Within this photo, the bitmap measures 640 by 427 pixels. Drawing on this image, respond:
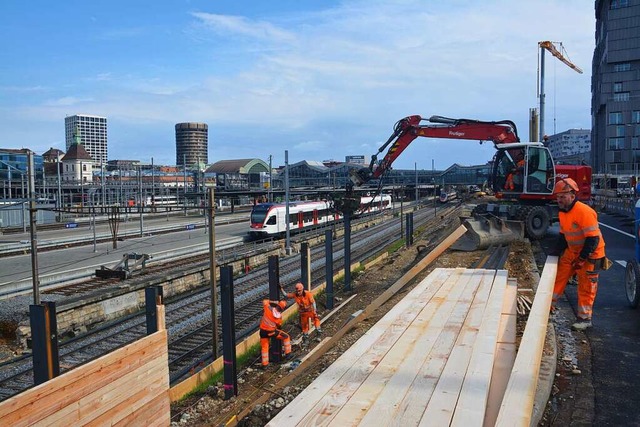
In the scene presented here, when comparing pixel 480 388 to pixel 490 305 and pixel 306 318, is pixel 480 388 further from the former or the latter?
pixel 306 318

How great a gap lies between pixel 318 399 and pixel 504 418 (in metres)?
1.06

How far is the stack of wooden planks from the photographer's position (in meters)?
2.82

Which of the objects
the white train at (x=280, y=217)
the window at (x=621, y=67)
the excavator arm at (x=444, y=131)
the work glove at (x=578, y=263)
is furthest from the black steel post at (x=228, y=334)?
the window at (x=621, y=67)

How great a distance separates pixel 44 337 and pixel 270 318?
15.8 ft

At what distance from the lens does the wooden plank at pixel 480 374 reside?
2.81 meters

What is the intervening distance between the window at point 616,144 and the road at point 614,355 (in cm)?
7016

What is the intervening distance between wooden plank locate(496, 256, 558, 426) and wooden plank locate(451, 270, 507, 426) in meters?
0.20

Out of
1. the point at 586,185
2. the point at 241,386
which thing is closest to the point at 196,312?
the point at 241,386

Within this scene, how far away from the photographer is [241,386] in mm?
8531

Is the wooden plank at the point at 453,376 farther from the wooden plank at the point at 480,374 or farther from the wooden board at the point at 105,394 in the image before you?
the wooden board at the point at 105,394

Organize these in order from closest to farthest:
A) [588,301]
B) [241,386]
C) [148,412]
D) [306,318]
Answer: [148,412], [588,301], [241,386], [306,318]

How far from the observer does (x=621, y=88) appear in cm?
6969

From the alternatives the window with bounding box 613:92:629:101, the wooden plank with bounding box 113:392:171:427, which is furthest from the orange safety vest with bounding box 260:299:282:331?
the window with bounding box 613:92:629:101

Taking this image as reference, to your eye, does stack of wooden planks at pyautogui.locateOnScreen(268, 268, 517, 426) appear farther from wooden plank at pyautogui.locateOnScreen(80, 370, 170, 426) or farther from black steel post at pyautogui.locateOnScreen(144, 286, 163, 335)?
black steel post at pyautogui.locateOnScreen(144, 286, 163, 335)
